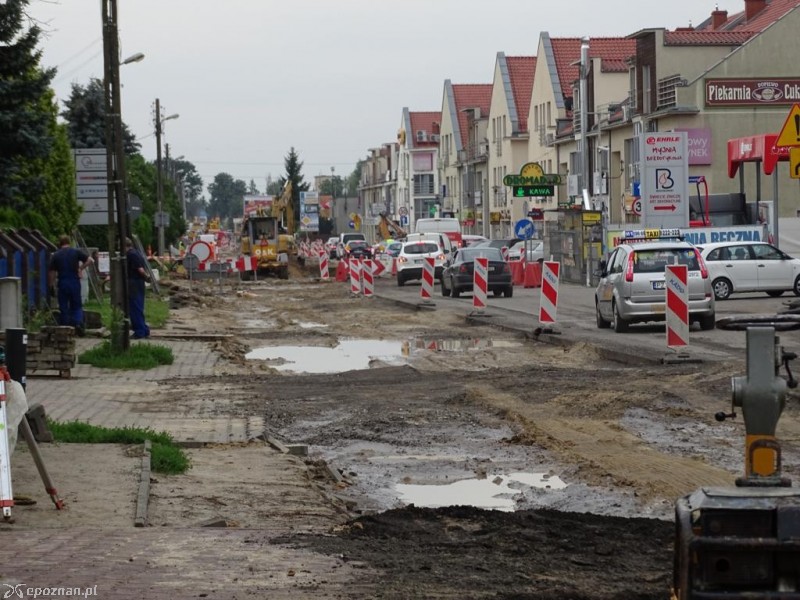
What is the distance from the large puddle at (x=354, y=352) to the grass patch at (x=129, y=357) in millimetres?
1743

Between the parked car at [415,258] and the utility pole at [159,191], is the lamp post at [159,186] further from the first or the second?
the parked car at [415,258]

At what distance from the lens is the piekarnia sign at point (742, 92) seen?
2253 inches

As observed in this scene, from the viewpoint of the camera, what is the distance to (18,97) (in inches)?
995

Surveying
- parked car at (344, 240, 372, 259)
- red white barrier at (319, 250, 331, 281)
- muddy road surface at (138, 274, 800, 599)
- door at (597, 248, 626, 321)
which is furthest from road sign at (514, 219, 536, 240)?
muddy road surface at (138, 274, 800, 599)

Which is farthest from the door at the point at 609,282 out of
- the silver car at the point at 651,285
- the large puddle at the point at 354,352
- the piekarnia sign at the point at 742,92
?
the piekarnia sign at the point at 742,92

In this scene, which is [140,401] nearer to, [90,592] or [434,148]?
[90,592]

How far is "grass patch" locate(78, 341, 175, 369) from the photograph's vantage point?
20956mm

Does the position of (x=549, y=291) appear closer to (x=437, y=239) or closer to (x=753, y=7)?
(x=437, y=239)

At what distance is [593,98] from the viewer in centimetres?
7175

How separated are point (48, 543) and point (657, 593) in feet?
11.2

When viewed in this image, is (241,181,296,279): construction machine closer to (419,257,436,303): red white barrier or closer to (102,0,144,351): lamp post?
(419,257,436,303): red white barrier

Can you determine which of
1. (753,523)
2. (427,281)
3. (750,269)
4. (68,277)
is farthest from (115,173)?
(750,269)

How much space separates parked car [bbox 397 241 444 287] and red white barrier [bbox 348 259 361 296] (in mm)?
7263

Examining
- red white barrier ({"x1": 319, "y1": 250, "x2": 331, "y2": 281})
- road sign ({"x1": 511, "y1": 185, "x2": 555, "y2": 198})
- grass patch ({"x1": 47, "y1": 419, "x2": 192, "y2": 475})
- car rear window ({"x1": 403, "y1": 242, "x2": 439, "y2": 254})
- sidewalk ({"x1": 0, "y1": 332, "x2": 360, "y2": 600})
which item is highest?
road sign ({"x1": 511, "y1": 185, "x2": 555, "y2": 198})
